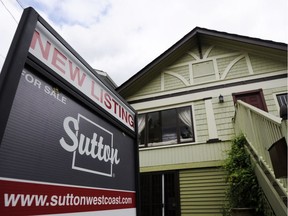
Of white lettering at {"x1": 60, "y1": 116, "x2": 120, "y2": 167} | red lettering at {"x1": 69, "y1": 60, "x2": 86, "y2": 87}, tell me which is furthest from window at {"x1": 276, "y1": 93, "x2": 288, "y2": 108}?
red lettering at {"x1": 69, "y1": 60, "x2": 86, "y2": 87}

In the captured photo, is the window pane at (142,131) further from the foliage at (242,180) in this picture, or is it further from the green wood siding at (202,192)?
the foliage at (242,180)

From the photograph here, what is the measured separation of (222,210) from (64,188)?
605 cm

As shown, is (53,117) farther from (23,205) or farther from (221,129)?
(221,129)

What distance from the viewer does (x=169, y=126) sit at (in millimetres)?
7738

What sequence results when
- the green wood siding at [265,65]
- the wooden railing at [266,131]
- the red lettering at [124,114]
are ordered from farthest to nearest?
the green wood siding at [265,65] < the wooden railing at [266,131] < the red lettering at [124,114]

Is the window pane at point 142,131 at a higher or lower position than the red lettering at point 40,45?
higher

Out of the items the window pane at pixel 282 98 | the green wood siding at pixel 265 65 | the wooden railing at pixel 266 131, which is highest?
the green wood siding at pixel 265 65

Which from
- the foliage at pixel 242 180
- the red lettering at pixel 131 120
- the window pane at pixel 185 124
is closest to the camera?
the red lettering at pixel 131 120

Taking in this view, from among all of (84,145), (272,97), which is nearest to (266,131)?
(84,145)

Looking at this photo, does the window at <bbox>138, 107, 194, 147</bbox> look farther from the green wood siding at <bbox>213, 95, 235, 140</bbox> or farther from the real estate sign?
the real estate sign

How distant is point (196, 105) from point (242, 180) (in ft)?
10.7

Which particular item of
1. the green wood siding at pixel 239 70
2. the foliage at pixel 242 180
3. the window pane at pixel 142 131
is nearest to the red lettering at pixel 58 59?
the foliage at pixel 242 180

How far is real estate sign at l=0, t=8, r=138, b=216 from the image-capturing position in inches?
32.2

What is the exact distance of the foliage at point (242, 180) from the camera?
471 centimetres
